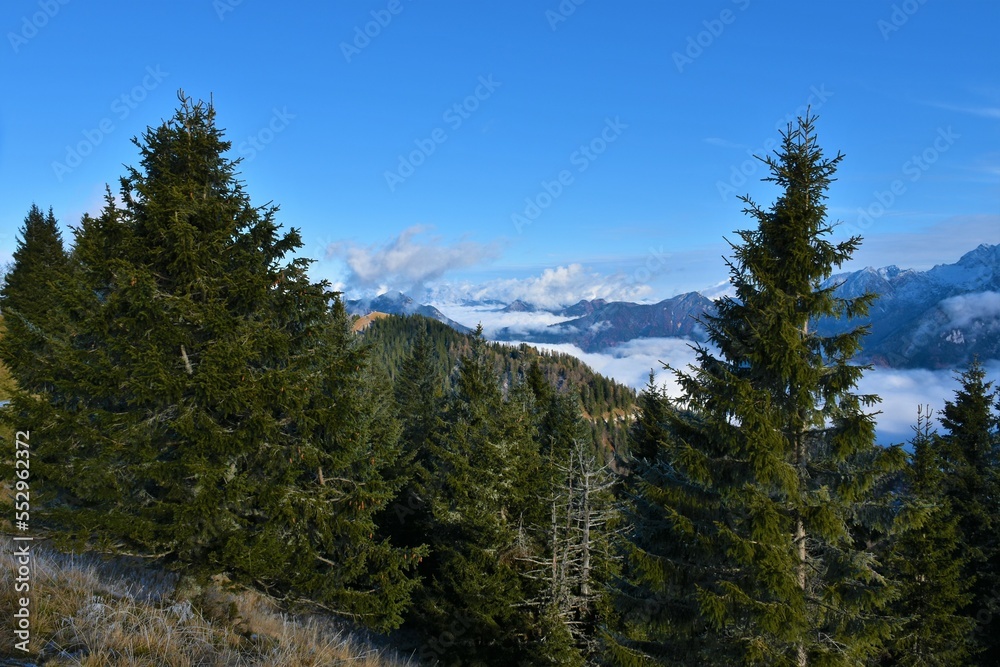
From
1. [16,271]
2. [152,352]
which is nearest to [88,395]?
[152,352]

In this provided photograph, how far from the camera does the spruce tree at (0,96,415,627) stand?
848cm

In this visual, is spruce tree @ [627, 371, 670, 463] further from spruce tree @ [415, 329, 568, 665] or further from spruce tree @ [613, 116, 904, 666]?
spruce tree @ [613, 116, 904, 666]

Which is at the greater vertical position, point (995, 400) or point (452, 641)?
point (995, 400)

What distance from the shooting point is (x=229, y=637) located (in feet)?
21.6

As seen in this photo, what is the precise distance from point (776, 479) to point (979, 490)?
20119 millimetres

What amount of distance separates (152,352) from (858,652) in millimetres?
12618


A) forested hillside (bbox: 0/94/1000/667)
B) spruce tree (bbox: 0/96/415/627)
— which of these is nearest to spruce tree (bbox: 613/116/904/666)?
forested hillside (bbox: 0/94/1000/667)

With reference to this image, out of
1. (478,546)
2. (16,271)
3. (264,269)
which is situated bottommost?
(478,546)

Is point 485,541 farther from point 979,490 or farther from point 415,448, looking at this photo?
point 979,490

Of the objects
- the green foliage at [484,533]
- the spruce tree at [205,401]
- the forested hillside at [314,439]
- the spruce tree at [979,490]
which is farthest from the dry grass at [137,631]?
the spruce tree at [979,490]

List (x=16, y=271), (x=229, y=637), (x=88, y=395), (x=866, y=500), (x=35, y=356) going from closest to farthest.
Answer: (x=229, y=637) < (x=35, y=356) < (x=88, y=395) < (x=866, y=500) < (x=16, y=271)

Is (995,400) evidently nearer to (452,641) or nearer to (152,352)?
(452,641)

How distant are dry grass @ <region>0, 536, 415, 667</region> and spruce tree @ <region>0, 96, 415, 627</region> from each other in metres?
1.16

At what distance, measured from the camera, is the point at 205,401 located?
887 cm
